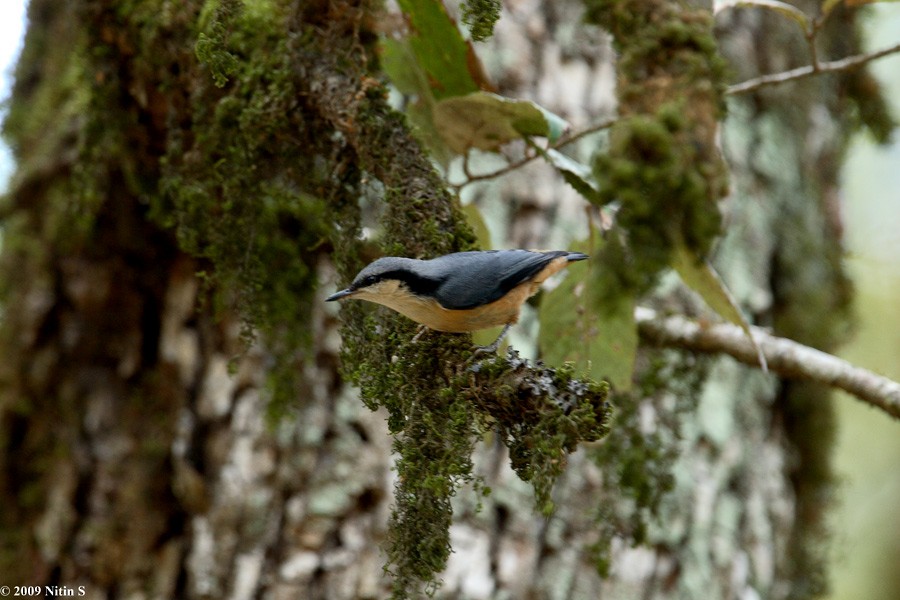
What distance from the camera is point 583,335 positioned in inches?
78.3

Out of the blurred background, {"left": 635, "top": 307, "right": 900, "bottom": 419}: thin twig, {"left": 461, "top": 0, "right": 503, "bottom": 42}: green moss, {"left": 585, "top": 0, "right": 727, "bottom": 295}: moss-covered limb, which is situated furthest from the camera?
the blurred background

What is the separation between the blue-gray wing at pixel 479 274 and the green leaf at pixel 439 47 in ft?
1.49

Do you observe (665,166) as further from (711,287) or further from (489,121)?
(489,121)

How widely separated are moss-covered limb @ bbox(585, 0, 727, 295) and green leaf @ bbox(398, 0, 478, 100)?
1.77 ft

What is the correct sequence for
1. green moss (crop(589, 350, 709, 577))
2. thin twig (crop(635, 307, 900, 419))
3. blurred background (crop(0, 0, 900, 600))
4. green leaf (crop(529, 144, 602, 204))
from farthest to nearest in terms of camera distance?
blurred background (crop(0, 0, 900, 600)) → green moss (crop(589, 350, 709, 577)) → thin twig (crop(635, 307, 900, 419)) → green leaf (crop(529, 144, 602, 204))

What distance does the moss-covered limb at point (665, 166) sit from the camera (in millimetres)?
1182

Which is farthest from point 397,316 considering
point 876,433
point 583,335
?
point 876,433

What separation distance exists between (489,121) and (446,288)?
1.51 ft

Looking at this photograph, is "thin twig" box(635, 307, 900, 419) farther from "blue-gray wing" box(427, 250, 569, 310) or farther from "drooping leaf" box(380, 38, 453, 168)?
"drooping leaf" box(380, 38, 453, 168)

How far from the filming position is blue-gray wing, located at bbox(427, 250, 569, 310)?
155 cm

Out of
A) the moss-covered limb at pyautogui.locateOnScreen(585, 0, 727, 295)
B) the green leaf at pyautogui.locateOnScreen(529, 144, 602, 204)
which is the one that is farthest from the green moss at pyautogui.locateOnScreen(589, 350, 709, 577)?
the moss-covered limb at pyautogui.locateOnScreen(585, 0, 727, 295)

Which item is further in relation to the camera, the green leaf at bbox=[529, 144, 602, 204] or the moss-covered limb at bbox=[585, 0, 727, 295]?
the green leaf at bbox=[529, 144, 602, 204]

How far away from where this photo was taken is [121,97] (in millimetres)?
2389

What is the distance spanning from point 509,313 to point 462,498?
96 cm
